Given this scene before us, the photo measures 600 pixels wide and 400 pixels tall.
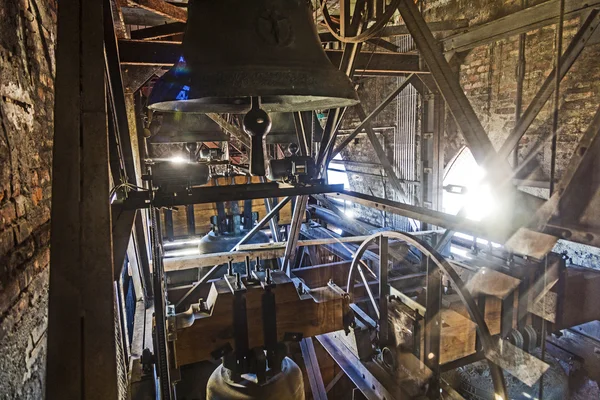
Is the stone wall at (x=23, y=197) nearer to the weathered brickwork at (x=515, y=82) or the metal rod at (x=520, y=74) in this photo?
the weathered brickwork at (x=515, y=82)

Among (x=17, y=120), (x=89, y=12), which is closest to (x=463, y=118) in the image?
(x=89, y=12)

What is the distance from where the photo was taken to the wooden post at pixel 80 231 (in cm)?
110

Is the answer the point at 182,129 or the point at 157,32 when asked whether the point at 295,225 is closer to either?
the point at 157,32

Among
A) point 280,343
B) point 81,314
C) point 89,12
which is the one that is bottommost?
point 280,343

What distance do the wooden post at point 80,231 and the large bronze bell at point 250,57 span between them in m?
0.33

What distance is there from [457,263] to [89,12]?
304 cm

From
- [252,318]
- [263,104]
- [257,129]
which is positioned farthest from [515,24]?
[252,318]

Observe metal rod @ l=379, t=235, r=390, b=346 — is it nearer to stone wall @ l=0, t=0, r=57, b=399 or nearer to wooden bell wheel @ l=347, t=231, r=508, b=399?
wooden bell wheel @ l=347, t=231, r=508, b=399

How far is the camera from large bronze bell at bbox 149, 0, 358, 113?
1402 millimetres

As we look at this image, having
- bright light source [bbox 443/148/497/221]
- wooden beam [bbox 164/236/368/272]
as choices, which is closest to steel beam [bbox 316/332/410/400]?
wooden beam [bbox 164/236/368/272]

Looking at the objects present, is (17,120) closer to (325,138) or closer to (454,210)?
(325,138)

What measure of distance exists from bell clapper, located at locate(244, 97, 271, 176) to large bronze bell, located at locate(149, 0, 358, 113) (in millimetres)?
323

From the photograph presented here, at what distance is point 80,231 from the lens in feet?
3.75

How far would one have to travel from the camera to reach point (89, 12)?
1235 millimetres
